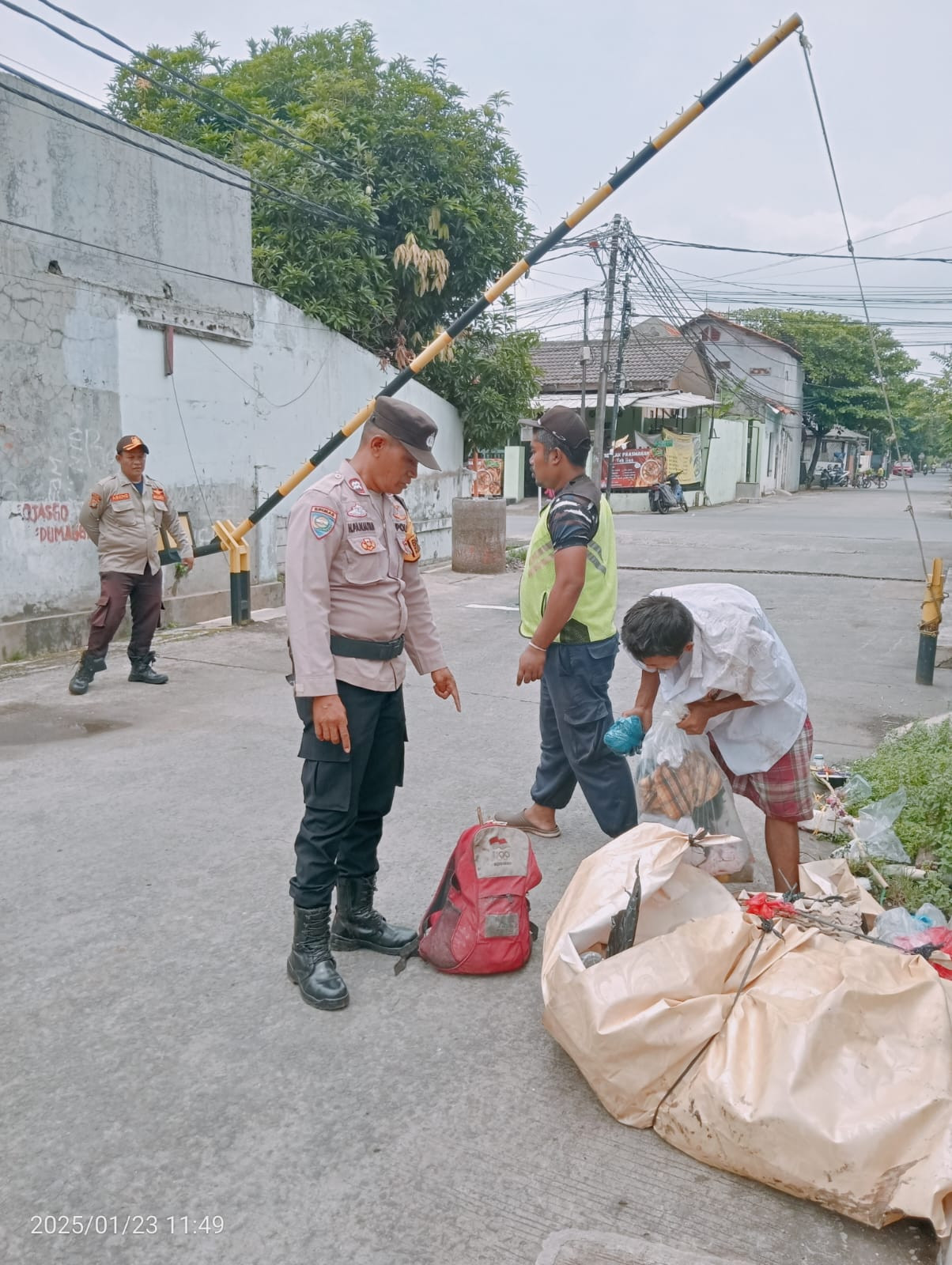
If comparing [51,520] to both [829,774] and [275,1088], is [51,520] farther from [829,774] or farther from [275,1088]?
[275,1088]

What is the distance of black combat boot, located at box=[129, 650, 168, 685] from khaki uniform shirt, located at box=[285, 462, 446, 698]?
4.24 m

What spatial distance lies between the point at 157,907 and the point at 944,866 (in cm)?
293

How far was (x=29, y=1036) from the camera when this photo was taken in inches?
112

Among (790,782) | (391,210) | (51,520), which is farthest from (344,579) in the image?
(391,210)

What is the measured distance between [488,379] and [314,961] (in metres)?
A: 12.3

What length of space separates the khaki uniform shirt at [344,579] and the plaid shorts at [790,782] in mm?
1262

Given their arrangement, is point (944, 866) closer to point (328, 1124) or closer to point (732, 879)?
point (732, 879)

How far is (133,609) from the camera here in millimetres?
7168

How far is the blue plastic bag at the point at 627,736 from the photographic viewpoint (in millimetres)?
3729

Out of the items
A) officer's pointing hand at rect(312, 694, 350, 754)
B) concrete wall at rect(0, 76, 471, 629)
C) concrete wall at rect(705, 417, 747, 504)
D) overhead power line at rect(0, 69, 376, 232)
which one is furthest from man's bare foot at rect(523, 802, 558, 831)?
concrete wall at rect(705, 417, 747, 504)

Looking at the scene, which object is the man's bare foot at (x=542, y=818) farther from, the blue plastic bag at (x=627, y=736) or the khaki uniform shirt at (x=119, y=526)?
the khaki uniform shirt at (x=119, y=526)

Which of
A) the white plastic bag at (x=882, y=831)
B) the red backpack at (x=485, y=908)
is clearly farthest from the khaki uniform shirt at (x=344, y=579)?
the white plastic bag at (x=882, y=831)

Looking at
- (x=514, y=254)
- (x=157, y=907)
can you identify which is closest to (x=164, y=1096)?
(x=157, y=907)

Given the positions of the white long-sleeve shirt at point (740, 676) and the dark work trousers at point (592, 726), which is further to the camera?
the dark work trousers at point (592, 726)
